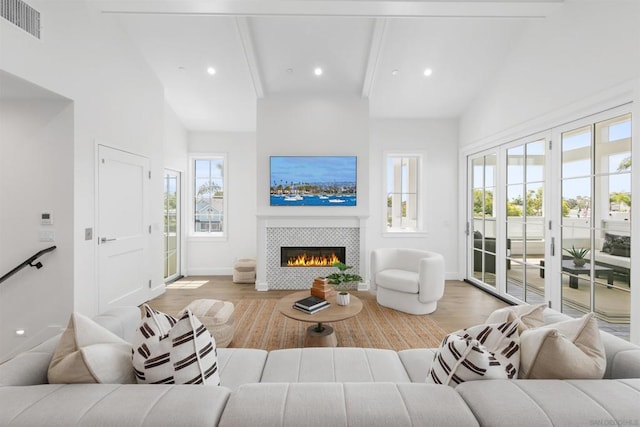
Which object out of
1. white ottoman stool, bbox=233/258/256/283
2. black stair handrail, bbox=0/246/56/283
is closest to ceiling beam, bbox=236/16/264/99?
white ottoman stool, bbox=233/258/256/283

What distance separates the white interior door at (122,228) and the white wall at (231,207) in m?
1.48

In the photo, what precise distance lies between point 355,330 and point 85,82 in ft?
12.3

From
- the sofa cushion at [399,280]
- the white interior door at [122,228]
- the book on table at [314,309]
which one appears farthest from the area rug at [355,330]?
the white interior door at [122,228]

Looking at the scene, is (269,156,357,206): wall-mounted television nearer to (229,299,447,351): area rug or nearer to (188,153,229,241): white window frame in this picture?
(188,153,229,241): white window frame

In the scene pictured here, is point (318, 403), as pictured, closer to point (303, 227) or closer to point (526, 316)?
point (526, 316)

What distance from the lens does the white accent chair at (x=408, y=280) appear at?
11.8 feet

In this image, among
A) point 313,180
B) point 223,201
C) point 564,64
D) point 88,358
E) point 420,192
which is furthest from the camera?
point 223,201

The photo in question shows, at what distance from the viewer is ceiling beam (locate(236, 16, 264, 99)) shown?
3.40 meters

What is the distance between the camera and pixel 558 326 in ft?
4.46

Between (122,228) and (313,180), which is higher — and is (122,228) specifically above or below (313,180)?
below

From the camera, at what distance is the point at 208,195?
5781 mm

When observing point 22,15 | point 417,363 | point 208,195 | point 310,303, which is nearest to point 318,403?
point 417,363

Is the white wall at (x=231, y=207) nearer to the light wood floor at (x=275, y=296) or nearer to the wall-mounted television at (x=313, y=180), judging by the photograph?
the light wood floor at (x=275, y=296)

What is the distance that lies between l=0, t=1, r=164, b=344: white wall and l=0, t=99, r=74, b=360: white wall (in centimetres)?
5
